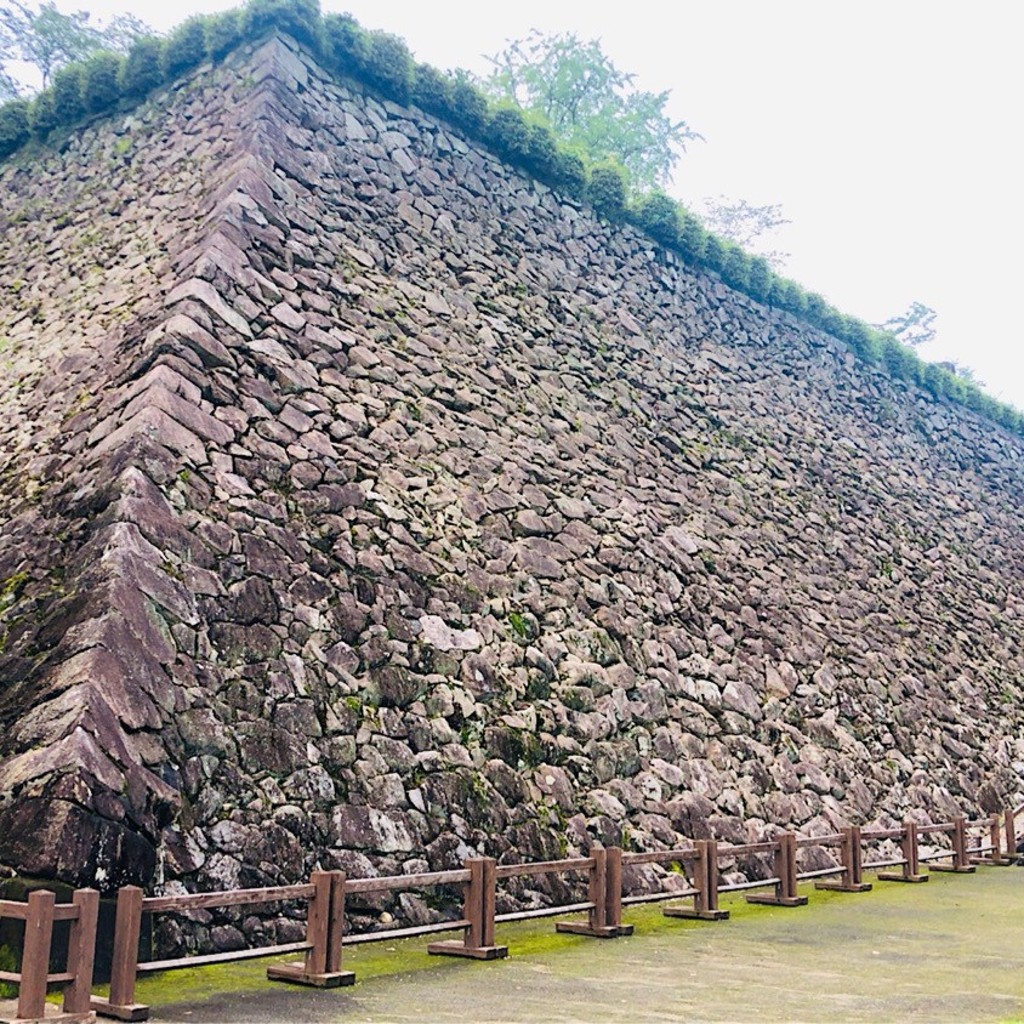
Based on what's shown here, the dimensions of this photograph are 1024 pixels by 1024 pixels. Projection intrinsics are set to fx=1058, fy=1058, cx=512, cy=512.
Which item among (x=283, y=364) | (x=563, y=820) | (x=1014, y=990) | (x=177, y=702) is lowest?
(x=1014, y=990)

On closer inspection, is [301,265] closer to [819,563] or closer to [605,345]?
[605,345]

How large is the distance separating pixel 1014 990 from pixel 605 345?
32.8 ft

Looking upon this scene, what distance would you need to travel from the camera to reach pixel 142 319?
9.62 meters

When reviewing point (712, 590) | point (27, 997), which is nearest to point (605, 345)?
point (712, 590)

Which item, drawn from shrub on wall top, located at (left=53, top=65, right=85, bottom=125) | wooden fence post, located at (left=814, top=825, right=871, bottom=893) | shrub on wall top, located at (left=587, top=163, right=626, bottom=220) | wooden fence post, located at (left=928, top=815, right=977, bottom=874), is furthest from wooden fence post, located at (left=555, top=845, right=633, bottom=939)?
shrub on wall top, located at (left=53, top=65, right=85, bottom=125)

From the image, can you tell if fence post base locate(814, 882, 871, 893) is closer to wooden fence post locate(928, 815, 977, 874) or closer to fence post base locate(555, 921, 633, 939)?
wooden fence post locate(928, 815, 977, 874)

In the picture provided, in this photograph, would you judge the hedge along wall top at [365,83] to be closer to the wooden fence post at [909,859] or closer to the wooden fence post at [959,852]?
the wooden fence post at [959,852]

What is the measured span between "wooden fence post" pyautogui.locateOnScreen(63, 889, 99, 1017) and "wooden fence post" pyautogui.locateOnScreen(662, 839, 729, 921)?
5.02m

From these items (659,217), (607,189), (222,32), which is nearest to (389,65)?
(222,32)

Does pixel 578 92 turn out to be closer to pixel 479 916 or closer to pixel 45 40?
pixel 45 40

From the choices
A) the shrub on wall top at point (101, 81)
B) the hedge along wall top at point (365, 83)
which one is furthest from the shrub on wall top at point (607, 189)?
the shrub on wall top at point (101, 81)

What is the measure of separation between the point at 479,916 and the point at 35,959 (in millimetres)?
2848

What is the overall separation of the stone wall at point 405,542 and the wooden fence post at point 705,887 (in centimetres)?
71

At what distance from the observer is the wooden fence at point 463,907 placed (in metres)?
4.54
